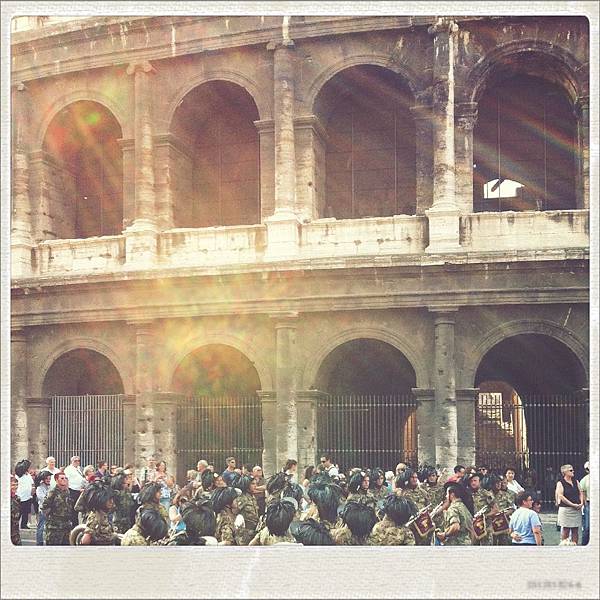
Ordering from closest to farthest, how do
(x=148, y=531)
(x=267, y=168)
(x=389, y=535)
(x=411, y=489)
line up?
(x=148, y=531) → (x=389, y=535) → (x=411, y=489) → (x=267, y=168)

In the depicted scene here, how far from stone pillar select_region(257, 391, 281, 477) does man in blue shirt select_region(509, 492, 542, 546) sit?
23.9 feet

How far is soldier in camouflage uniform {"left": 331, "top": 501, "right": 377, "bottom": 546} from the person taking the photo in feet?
28.8

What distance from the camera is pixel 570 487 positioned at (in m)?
11.6

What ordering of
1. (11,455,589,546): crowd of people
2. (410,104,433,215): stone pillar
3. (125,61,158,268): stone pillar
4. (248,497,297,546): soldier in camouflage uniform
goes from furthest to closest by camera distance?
(125,61,158,268): stone pillar
(410,104,433,215): stone pillar
(248,497,297,546): soldier in camouflage uniform
(11,455,589,546): crowd of people

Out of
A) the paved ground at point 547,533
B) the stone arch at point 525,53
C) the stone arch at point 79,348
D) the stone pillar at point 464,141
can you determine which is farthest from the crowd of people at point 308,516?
the stone arch at point 525,53

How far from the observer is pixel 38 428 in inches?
705

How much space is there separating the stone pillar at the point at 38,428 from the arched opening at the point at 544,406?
24.2 feet

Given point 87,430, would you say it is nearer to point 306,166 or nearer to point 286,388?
point 286,388

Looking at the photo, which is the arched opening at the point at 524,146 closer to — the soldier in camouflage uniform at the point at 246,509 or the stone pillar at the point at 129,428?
the stone pillar at the point at 129,428

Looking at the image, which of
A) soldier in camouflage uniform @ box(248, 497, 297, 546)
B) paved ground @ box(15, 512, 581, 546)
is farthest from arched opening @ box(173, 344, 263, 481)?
soldier in camouflage uniform @ box(248, 497, 297, 546)

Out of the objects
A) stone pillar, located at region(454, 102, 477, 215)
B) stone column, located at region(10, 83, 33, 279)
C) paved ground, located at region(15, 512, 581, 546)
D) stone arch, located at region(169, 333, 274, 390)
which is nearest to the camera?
paved ground, located at region(15, 512, 581, 546)

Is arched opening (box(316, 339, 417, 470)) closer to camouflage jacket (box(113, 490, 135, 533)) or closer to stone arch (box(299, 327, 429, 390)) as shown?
stone arch (box(299, 327, 429, 390))

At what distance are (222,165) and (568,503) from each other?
9.57 m

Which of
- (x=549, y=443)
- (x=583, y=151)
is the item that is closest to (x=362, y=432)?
(x=549, y=443)
